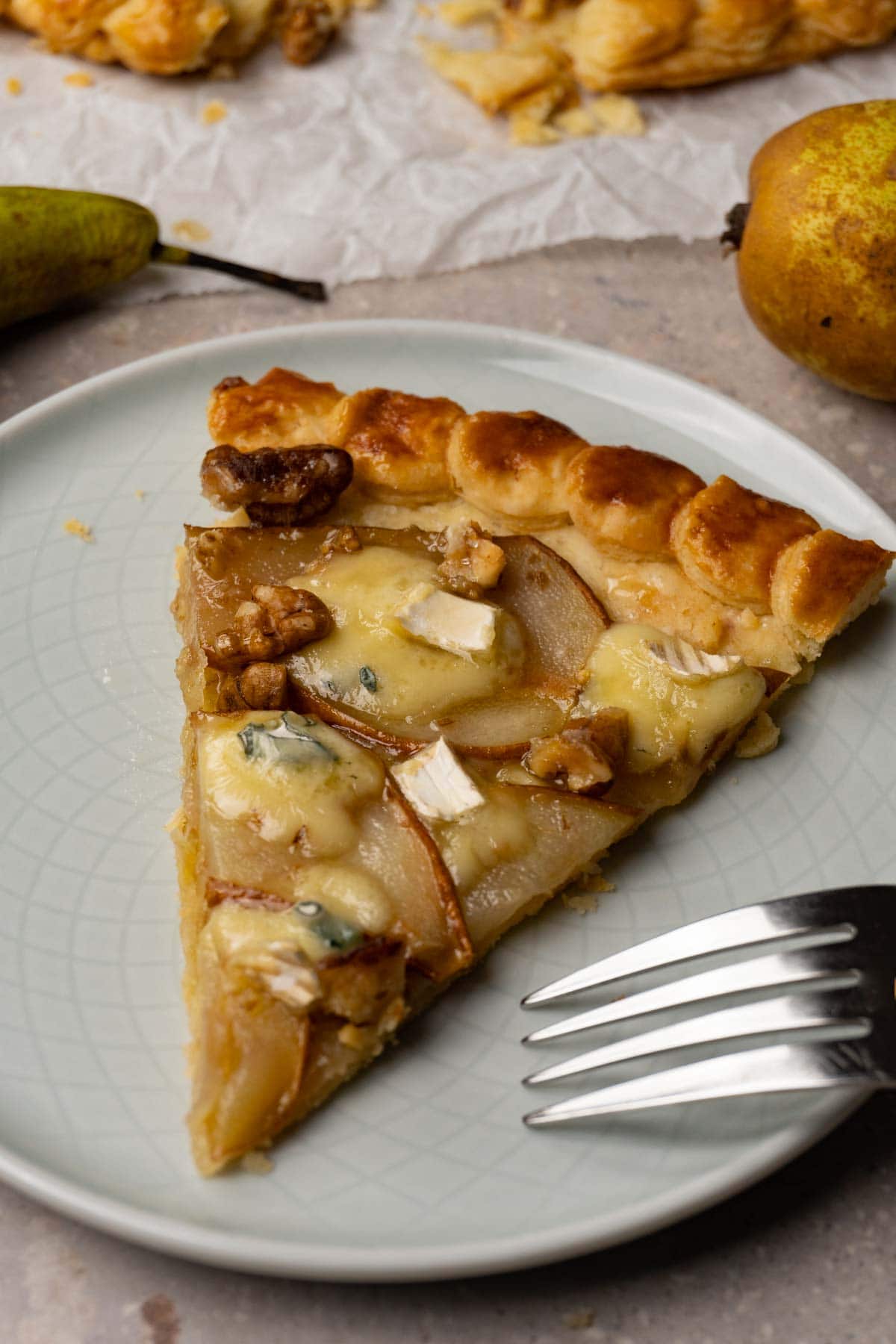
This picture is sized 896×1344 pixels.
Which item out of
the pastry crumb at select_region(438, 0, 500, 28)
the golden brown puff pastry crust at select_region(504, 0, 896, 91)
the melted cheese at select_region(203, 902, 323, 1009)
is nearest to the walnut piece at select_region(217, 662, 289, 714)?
the melted cheese at select_region(203, 902, 323, 1009)

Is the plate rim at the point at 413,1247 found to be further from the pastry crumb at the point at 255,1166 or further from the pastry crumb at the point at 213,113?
the pastry crumb at the point at 213,113

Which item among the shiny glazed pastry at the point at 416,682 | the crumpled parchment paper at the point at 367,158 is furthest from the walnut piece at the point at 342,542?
the crumpled parchment paper at the point at 367,158

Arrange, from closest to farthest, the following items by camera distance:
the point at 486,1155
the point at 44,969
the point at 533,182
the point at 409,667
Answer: the point at 486,1155 < the point at 44,969 < the point at 409,667 < the point at 533,182

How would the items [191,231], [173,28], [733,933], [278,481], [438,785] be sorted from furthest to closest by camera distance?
1. [173,28]
2. [191,231]
3. [278,481]
4. [438,785]
5. [733,933]

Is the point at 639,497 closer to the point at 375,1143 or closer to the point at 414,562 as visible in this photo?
the point at 414,562

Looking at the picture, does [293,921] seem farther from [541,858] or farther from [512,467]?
[512,467]

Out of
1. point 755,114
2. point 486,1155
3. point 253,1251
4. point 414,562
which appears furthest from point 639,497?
point 755,114

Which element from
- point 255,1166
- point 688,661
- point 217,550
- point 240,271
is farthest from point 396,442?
point 255,1166
